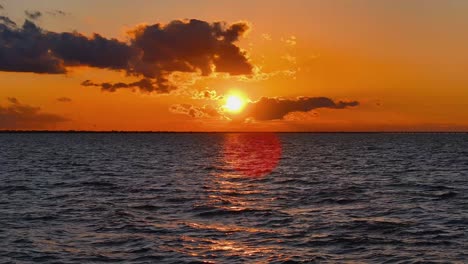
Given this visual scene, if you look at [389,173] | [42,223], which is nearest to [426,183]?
[389,173]

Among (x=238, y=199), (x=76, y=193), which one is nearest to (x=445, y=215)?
(x=238, y=199)

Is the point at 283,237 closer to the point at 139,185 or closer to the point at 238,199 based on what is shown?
the point at 238,199

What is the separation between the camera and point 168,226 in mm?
29984

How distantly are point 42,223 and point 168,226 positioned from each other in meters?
7.13

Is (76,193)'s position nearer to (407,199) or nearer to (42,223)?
(42,223)

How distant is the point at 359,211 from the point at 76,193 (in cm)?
2320

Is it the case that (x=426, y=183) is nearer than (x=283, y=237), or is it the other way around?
(x=283, y=237)

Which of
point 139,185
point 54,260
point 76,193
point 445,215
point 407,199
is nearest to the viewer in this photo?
point 54,260

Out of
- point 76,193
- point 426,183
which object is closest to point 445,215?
point 426,183

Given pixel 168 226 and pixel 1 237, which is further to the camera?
pixel 168 226

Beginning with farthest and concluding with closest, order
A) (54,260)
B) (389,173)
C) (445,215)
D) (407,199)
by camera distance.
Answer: (389,173) → (407,199) → (445,215) → (54,260)

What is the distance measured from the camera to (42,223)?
30.5 m

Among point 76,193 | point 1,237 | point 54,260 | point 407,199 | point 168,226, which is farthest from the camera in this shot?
point 76,193

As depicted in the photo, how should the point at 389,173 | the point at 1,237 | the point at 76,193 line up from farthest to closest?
the point at 389,173 < the point at 76,193 < the point at 1,237
